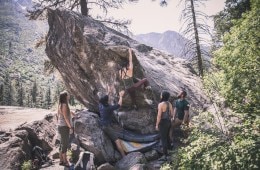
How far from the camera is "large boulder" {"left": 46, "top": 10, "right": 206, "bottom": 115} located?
1187 cm

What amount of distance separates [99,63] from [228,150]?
719 cm

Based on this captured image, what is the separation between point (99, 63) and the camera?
12570 mm

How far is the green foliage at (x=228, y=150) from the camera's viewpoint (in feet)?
21.6

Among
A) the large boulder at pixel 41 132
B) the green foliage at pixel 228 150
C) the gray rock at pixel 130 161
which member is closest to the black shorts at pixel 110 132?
the gray rock at pixel 130 161

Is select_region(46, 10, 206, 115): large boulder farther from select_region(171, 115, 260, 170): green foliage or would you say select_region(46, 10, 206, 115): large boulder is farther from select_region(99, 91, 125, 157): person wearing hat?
select_region(171, 115, 260, 170): green foliage

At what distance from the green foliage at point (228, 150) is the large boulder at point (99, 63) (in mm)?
4095

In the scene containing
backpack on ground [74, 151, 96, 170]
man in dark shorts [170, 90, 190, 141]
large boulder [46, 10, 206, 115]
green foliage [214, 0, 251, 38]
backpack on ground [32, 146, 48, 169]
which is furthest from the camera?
green foliage [214, 0, 251, 38]

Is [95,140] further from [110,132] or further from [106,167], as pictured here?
[106,167]

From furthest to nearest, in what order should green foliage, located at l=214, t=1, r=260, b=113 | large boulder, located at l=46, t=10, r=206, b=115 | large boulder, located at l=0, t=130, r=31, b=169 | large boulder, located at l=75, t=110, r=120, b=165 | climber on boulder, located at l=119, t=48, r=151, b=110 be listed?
large boulder, located at l=46, t=10, r=206, b=115 → climber on boulder, located at l=119, t=48, r=151, b=110 → large boulder, located at l=75, t=110, r=120, b=165 → large boulder, located at l=0, t=130, r=31, b=169 → green foliage, located at l=214, t=1, r=260, b=113

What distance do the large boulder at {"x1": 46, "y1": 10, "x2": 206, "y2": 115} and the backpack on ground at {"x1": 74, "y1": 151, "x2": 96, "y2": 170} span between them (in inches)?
119

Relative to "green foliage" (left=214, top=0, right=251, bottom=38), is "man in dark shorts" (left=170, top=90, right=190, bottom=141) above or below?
below

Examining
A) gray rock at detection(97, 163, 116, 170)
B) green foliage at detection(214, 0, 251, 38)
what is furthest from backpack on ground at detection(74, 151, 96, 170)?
green foliage at detection(214, 0, 251, 38)

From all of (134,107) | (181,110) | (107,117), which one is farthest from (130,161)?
(181,110)

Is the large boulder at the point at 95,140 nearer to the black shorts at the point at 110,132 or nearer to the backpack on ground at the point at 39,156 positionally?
the black shorts at the point at 110,132
